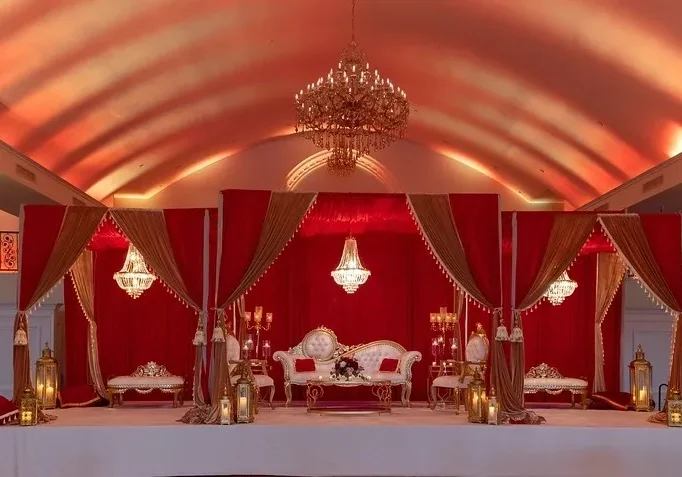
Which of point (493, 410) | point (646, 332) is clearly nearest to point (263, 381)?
point (493, 410)

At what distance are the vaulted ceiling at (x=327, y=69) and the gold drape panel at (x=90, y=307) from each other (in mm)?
1854

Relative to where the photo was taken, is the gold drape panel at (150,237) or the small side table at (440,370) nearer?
the gold drape panel at (150,237)

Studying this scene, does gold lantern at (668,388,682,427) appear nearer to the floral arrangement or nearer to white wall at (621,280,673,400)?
white wall at (621,280,673,400)

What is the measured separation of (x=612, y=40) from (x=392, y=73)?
4.39m

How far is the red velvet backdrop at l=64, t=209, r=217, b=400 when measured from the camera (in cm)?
1151

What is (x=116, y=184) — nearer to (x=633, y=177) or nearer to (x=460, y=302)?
(x=460, y=302)

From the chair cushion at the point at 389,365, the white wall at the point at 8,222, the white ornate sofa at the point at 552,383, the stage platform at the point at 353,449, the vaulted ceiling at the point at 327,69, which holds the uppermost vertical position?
the vaulted ceiling at the point at 327,69

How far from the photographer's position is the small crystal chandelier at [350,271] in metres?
11.1

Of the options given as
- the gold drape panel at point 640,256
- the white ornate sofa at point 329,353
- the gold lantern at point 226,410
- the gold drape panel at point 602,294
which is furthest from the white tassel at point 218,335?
the gold drape panel at point 602,294

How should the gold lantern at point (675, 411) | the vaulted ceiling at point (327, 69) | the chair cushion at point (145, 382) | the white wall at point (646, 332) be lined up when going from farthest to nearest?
the white wall at point (646, 332)
the chair cushion at point (145, 382)
the vaulted ceiling at point (327, 69)
the gold lantern at point (675, 411)

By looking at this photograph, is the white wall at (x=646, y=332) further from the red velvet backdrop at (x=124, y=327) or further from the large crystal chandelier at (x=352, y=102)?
the red velvet backdrop at (x=124, y=327)

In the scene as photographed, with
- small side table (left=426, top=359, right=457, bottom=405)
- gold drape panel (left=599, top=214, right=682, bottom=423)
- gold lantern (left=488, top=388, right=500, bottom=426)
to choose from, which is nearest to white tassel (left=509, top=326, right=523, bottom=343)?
gold lantern (left=488, top=388, right=500, bottom=426)

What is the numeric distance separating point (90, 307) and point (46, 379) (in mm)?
1225

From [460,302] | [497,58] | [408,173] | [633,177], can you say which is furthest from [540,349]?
[408,173]
